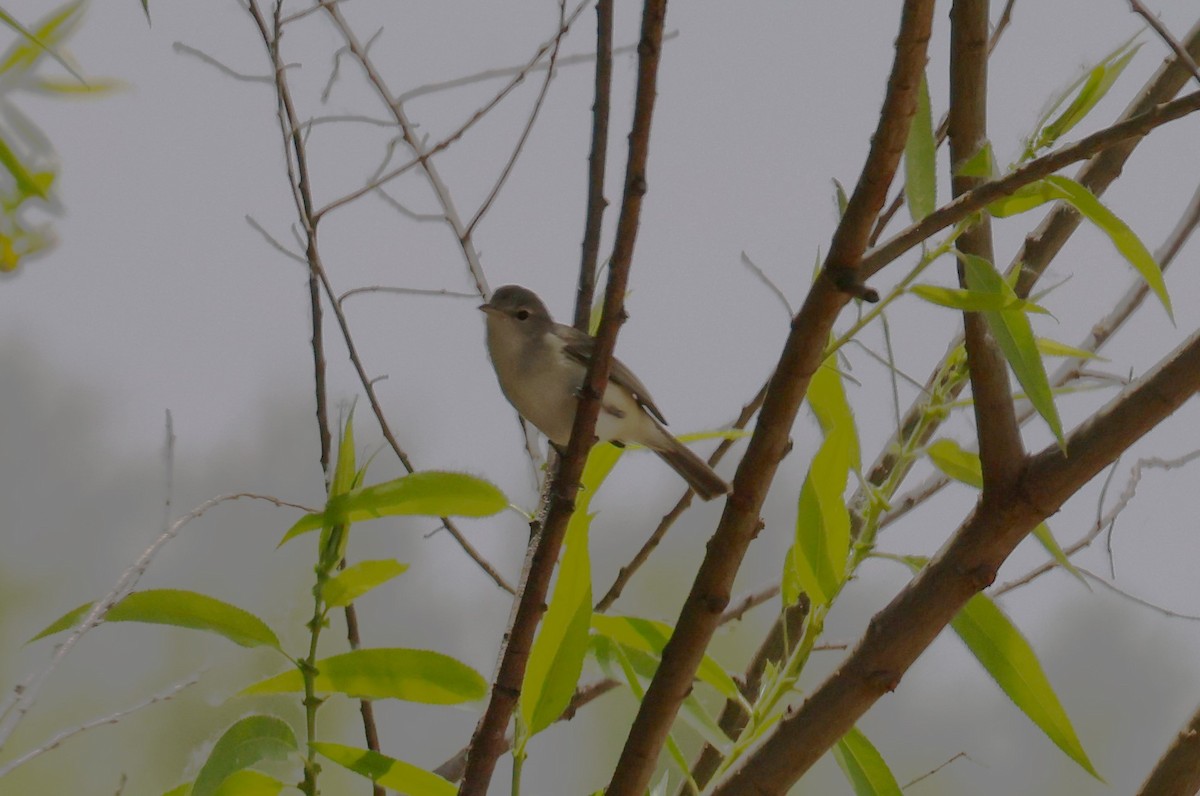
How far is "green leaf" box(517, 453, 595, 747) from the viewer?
21.0 inches

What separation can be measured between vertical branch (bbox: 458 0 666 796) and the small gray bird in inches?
14.4

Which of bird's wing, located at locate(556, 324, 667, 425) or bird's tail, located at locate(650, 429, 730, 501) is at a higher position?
bird's wing, located at locate(556, 324, 667, 425)

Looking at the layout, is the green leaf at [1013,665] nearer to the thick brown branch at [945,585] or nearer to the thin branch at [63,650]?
the thick brown branch at [945,585]

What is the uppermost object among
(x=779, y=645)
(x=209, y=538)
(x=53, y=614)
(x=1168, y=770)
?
(x=209, y=538)

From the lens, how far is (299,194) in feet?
2.87

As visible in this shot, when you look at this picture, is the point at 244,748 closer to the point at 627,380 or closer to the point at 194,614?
the point at 194,614

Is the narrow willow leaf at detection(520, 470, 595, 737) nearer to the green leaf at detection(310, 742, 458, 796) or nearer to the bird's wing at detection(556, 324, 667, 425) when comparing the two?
the green leaf at detection(310, 742, 458, 796)

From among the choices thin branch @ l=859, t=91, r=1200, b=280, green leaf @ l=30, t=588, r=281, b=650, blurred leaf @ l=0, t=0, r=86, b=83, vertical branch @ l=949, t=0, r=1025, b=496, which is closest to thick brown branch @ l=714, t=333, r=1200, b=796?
vertical branch @ l=949, t=0, r=1025, b=496

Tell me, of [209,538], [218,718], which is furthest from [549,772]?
[209,538]

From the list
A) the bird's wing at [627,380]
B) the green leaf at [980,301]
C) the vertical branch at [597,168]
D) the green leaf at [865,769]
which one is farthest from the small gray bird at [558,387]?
the green leaf at [980,301]

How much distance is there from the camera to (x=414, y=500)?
0.54 metres

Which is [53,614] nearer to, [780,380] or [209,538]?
[209,538]

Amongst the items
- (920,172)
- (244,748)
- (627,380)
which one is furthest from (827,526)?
(627,380)

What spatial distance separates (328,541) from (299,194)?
1.35 feet
